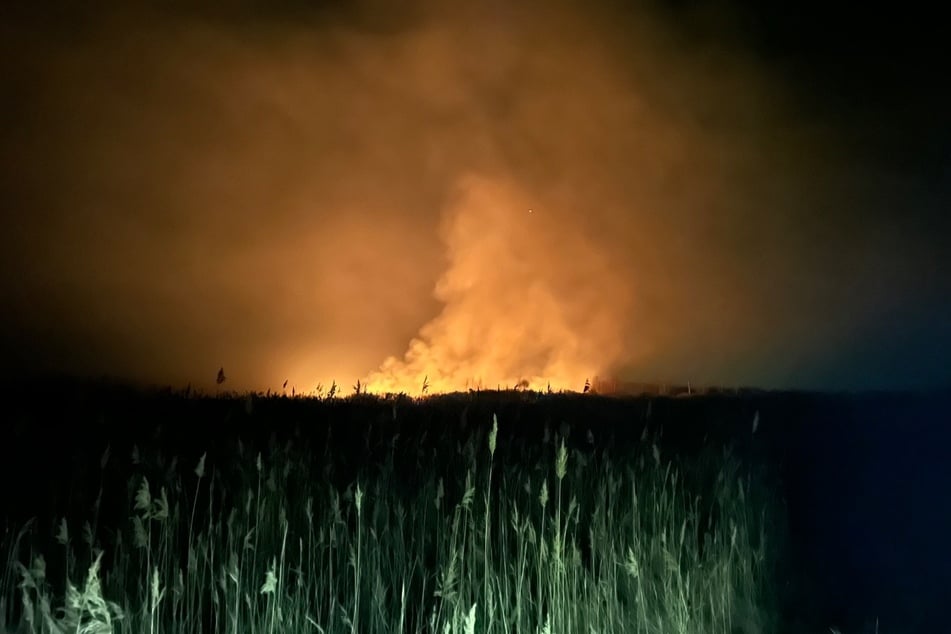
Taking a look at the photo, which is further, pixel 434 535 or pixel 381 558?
pixel 434 535

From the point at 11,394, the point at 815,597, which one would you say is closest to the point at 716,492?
the point at 815,597

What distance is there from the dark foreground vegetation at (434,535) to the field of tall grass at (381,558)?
0.06 feet

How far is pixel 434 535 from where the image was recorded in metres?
4.50

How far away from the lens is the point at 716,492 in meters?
5.12

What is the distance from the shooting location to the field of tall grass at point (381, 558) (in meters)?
3.37

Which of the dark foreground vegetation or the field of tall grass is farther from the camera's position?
Result: the dark foreground vegetation

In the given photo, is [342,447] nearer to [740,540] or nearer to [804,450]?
[740,540]

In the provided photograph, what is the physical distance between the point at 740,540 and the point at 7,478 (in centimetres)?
442

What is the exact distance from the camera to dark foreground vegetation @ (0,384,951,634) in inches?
137

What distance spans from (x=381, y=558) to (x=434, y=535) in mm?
459

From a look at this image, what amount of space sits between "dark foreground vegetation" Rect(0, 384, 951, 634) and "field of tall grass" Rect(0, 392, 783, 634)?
0.7 inches

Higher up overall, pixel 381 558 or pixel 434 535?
pixel 434 535

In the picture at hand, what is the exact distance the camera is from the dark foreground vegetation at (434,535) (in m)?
3.49

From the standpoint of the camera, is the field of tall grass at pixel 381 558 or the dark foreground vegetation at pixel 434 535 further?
the dark foreground vegetation at pixel 434 535
